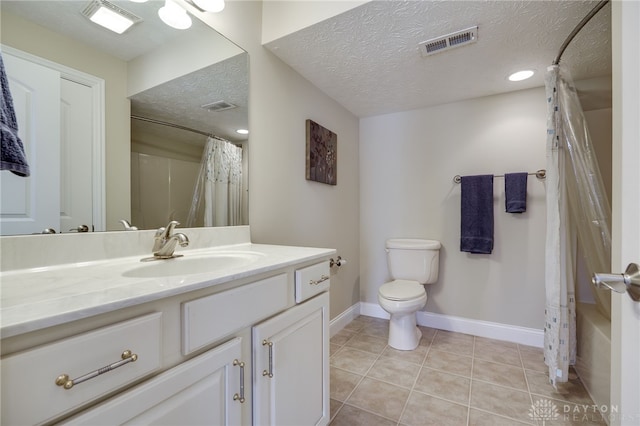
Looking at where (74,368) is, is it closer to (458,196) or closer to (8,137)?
(8,137)

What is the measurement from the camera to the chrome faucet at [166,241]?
104 centimetres

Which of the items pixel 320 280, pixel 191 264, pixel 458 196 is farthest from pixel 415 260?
pixel 191 264

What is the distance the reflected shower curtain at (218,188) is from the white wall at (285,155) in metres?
0.09

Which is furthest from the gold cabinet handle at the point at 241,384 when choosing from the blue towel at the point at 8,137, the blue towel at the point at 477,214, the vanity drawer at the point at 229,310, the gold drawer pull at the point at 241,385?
the blue towel at the point at 477,214

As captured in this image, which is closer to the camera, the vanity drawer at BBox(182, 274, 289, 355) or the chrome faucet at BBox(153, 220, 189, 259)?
the vanity drawer at BBox(182, 274, 289, 355)

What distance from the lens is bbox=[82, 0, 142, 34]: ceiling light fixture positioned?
92 cm

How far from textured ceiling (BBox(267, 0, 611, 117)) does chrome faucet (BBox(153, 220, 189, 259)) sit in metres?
1.26

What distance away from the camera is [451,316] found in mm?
2383

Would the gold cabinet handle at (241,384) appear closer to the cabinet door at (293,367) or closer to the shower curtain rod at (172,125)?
the cabinet door at (293,367)

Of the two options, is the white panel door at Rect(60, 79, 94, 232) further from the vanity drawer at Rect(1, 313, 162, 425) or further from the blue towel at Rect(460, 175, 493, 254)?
the blue towel at Rect(460, 175, 493, 254)

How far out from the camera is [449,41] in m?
1.54

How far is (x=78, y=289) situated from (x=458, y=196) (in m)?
2.48

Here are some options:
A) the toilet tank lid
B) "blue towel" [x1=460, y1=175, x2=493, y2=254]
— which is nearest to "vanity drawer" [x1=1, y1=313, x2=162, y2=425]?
the toilet tank lid

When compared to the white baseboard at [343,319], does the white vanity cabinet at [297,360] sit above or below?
above
